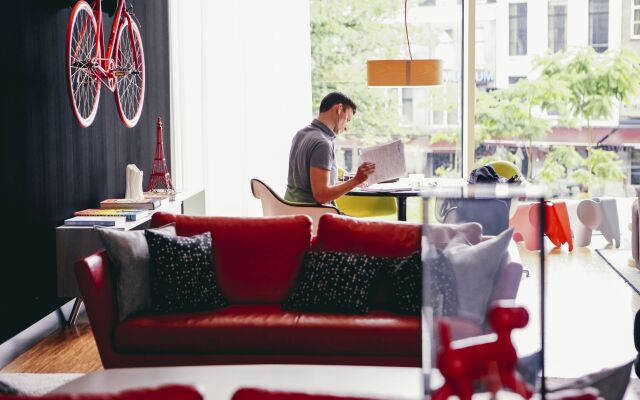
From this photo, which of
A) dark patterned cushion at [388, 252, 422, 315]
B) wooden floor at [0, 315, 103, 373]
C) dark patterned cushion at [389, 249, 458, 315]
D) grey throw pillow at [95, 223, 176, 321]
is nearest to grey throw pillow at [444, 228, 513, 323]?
dark patterned cushion at [389, 249, 458, 315]

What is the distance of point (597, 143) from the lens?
789 cm

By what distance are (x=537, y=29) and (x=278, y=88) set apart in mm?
2415

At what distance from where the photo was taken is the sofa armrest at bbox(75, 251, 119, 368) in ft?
11.8

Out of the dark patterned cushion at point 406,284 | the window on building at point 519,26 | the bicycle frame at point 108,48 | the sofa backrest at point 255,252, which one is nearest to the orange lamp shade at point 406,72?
the bicycle frame at point 108,48

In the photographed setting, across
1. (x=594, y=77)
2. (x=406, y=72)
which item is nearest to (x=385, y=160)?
(x=406, y=72)

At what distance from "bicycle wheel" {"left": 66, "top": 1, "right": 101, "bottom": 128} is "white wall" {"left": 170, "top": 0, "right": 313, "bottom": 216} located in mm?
2291

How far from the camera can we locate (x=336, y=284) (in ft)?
12.5

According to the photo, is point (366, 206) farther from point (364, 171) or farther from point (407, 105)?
point (407, 105)

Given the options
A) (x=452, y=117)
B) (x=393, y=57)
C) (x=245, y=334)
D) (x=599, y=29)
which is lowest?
(x=245, y=334)

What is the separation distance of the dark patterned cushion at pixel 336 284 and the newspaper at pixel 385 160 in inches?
60.7

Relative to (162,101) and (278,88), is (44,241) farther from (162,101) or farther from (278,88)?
(278,88)

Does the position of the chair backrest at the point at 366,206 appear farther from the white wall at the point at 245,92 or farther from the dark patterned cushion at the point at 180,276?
the dark patterned cushion at the point at 180,276

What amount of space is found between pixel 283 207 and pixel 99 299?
72.7 inches

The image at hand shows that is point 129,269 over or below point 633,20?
below
